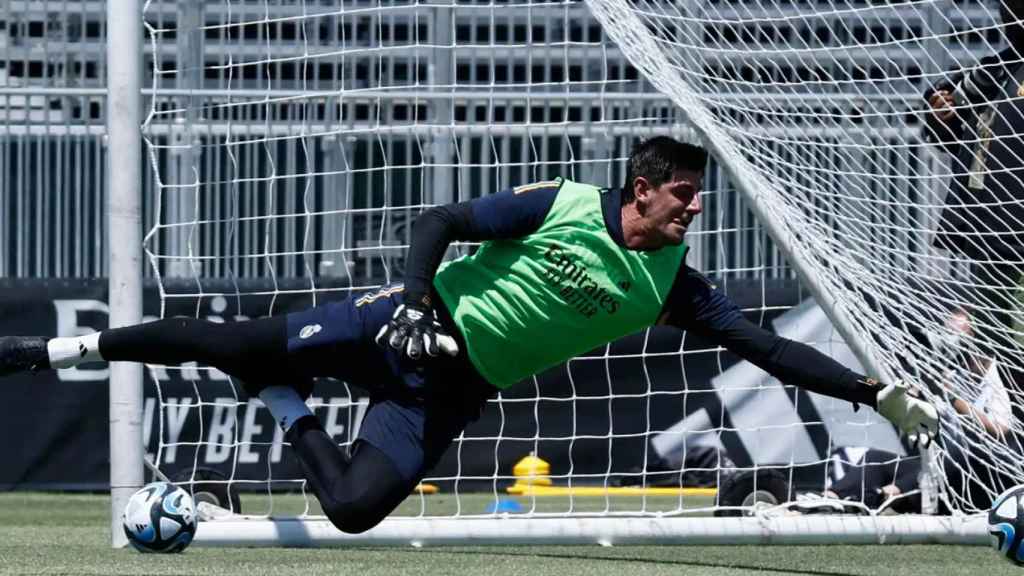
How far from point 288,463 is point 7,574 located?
3.65 meters

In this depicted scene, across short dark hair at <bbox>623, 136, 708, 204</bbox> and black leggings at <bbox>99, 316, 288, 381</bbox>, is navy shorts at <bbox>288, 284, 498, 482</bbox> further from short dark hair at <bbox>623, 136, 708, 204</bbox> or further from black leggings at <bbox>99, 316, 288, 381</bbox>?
short dark hair at <bbox>623, 136, 708, 204</bbox>

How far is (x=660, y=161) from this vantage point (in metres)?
5.38

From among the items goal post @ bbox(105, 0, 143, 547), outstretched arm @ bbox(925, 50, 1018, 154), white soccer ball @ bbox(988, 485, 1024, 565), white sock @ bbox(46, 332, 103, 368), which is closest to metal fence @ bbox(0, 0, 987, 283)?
outstretched arm @ bbox(925, 50, 1018, 154)

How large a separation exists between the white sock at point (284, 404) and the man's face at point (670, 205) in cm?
131

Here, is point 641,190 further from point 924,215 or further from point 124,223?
point 924,215

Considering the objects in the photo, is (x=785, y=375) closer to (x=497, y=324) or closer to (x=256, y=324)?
(x=497, y=324)

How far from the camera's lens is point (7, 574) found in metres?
5.43

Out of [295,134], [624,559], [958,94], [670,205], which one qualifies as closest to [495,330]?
[670,205]

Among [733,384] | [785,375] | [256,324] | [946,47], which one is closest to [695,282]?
[785,375]

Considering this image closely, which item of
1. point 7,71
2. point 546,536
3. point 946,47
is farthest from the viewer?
point 7,71

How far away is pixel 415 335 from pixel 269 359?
29.9 inches

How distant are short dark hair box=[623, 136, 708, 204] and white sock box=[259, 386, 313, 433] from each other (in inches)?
50.5

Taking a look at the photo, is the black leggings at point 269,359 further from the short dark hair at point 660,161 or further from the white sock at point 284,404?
the short dark hair at point 660,161

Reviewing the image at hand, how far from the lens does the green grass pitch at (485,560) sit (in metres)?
5.80
